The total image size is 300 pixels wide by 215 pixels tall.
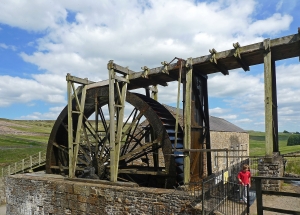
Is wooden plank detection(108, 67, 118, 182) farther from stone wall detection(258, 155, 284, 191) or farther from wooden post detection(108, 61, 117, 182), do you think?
stone wall detection(258, 155, 284, 191)

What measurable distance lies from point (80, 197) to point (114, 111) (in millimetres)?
2658

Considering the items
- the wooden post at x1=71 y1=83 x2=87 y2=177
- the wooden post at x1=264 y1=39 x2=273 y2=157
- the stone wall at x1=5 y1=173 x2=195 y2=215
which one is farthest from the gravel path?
the wooden post at x1=71 y1=83 x2=87 y2=177

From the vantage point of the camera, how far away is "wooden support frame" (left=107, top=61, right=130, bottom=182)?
8203 millimetres

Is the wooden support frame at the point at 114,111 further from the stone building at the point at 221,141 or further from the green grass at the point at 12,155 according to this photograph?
the green grass at the point at 12,155

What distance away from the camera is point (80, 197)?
26.1 ft

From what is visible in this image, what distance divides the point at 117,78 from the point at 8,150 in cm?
2175

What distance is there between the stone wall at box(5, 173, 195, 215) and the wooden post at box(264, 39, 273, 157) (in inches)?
94.7

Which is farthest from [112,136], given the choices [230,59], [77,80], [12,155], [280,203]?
[12,155]

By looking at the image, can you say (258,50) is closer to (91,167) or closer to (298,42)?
(298,42)

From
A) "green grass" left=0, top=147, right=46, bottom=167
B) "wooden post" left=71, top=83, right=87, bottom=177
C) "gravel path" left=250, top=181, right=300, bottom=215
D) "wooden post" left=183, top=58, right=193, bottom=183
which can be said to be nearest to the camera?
"gravel path" left=250, top=181, right=300, bottom=215

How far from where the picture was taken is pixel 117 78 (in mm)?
8695

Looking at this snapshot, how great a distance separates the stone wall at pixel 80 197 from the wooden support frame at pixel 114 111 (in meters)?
0.66

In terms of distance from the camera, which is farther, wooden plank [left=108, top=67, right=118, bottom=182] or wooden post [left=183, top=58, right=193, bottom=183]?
wooden plank [left=108, top=67, right=118, bottom=182]

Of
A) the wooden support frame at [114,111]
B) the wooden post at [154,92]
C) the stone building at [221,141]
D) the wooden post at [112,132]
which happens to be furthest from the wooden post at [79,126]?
the stone building at [221,141]
